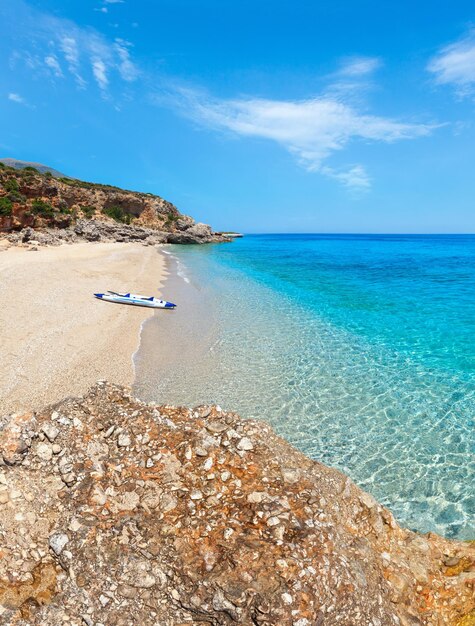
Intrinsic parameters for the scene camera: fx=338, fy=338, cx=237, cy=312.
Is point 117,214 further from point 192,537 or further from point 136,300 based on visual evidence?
point 192,537

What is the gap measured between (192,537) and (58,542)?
1.75 metres

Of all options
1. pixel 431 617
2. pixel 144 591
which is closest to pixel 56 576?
pixel 144 591

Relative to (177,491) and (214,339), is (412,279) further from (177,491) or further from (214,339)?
(177,491)

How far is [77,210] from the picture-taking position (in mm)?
73562

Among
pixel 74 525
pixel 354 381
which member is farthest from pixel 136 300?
pixel 74 525

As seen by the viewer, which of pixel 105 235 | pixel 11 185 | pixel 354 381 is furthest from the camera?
pixel 105 235

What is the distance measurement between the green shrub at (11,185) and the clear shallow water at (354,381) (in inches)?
1660

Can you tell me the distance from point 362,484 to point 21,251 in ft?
137

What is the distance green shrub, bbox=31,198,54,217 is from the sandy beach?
27813 millimetres

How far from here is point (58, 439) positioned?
5473 mm

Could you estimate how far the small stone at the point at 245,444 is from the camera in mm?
5650

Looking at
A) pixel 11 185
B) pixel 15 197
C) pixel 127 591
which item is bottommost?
pixel 127 591

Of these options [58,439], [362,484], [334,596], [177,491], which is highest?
[58,439]

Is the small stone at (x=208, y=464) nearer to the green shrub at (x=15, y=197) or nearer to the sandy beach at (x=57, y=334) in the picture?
the sandy beach at (x=57, y=334)
